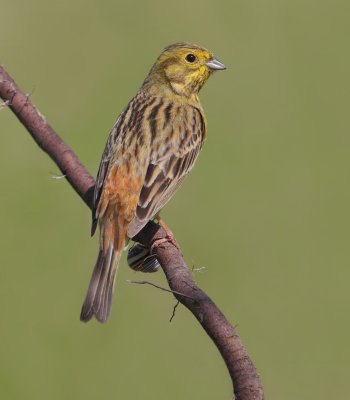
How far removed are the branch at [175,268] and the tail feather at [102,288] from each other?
158 mm

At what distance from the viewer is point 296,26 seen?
967cm

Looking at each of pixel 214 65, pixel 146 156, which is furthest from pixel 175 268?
pixel 214 65

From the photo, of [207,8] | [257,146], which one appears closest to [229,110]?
[257,146]

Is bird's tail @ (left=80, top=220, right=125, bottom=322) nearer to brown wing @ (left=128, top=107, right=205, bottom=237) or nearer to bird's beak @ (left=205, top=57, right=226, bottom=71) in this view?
brown wing @ (left=128, top=107, right=205, bottom=237)

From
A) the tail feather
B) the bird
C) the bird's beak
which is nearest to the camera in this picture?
the tail feather

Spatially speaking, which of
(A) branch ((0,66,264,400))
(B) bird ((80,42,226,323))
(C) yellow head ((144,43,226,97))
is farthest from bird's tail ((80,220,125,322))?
(C) yellow head ((144,43,226,97))

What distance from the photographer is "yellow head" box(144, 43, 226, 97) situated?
4.88 m

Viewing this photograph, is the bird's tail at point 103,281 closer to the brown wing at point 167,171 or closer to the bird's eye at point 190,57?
the brown wing at point 167,171

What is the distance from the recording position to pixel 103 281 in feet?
12.2

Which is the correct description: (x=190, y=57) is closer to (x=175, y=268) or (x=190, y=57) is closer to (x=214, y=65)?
(x=214, y=65)

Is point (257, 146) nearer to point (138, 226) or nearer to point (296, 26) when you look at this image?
A: point (296, 26)

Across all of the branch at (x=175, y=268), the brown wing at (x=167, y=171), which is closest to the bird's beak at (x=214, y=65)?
the brown wing at (x=167, y=171)

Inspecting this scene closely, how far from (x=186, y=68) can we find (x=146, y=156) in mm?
815

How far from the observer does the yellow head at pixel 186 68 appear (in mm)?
4883
